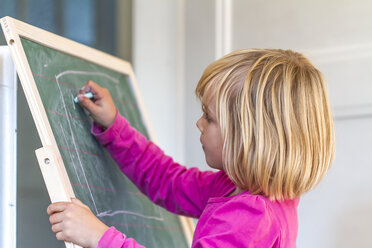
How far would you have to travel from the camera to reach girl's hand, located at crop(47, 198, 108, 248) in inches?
35.7

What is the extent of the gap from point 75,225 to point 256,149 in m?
0.35

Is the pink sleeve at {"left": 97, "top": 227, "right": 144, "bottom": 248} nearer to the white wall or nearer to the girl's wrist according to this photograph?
the girl's wrist

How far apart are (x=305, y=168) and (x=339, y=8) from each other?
0.61 meters

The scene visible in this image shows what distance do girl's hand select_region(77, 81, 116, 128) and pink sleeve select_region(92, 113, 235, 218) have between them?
2 cm

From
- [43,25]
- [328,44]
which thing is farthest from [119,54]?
[328,44]

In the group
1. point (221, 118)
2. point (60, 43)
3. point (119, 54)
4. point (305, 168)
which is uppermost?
point (119, 54)

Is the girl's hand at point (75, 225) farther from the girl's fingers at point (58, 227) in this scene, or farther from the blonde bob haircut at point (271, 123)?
the blonde bob haircut at point (271, 123)

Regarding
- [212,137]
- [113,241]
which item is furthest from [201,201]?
[113,241]

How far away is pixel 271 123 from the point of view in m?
0.98

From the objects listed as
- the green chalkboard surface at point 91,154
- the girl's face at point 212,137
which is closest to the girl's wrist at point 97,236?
the green chalkboard surface at point 91,154

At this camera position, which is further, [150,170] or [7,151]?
[150,170]

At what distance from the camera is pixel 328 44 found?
144 cm

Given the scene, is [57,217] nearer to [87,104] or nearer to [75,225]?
[75,225]

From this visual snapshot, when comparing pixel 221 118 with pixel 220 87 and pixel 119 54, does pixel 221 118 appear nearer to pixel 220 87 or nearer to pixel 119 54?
pixel 220 87
